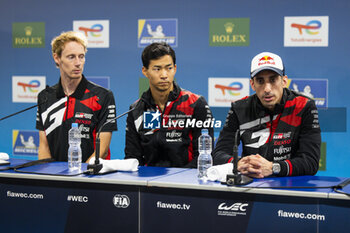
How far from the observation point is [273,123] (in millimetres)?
2861

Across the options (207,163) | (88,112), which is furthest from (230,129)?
(88,112)

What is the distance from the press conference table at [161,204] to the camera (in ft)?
6.95

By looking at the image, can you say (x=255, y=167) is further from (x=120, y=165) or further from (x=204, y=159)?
(x=120, y=165)

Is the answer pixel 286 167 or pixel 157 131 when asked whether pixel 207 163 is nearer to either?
pixel 286 167

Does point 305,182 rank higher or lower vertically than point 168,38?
lower

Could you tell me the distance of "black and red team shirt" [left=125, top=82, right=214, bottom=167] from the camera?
329cm

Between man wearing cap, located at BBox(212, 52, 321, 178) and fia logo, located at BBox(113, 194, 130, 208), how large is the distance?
0.66 metres

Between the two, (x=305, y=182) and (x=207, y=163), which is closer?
(x=305, y=182)

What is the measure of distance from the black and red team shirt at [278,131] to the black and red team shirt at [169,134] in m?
0.42

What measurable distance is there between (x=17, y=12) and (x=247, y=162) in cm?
379

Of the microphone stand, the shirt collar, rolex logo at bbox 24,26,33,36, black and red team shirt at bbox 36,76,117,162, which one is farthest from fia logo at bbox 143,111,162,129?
rolex logo at bbox 24,26,33,36

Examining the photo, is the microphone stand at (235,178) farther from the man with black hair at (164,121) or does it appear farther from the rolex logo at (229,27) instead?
the rolex logo at (229,27)

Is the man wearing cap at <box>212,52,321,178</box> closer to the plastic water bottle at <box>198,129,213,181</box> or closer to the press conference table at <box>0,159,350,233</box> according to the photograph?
the plastic water bottle at <box>198,129,213,181</box>

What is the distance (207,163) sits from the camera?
2.59 metres
